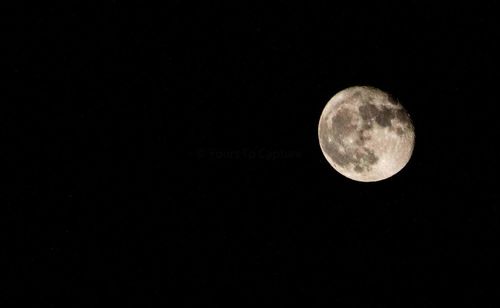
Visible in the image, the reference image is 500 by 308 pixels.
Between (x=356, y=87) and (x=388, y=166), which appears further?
(x=356, y=87)

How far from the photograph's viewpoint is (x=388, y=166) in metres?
3.64

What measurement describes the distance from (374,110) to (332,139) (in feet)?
1.72

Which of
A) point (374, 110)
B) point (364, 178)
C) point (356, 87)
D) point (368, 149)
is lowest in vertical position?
point (364, 178)

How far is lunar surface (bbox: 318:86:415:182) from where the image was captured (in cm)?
356

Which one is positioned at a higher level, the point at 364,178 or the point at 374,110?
the point at 374,110

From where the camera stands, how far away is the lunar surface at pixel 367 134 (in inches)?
140

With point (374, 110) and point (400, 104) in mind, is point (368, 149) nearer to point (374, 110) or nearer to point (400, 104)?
point (374, 110)

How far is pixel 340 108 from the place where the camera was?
377 cm

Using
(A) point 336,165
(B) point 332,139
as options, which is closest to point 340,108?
(B) point 332,139

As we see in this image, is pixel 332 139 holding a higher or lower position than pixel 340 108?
lower

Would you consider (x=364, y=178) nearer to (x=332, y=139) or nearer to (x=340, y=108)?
(x=332, y=139)

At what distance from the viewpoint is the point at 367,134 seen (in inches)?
139

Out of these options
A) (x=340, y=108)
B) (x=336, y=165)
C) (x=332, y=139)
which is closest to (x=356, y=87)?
(x=340, y=108)

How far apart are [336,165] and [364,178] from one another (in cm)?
33
